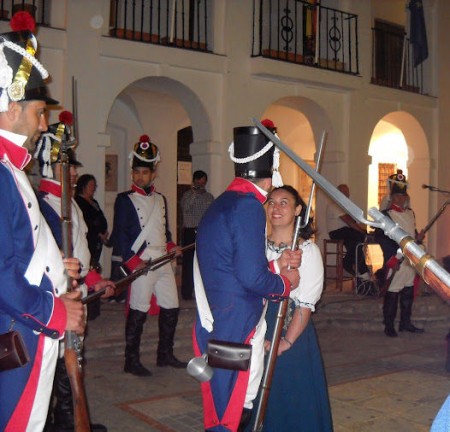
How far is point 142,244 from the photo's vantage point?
566 cm

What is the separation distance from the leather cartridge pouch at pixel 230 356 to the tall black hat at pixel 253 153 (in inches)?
34.9

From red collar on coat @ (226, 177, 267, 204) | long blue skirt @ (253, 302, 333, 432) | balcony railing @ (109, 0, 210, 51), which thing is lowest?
long blue skirt @ (253, 302, 333, 432)

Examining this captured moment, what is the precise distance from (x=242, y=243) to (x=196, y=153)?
7.69 m

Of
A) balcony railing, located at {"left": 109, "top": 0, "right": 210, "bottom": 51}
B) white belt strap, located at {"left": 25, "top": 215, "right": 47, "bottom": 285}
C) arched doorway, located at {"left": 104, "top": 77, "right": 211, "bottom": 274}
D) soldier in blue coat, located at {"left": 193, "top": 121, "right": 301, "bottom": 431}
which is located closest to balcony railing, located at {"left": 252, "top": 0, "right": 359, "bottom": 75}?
balcony railing, located at {"left": 109, "top": 0, "right": 210, "bottom": 51}

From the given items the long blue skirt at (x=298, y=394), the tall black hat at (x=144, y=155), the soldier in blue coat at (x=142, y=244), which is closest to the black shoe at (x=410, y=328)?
the soldier in blue coat at (x=142, y=244)

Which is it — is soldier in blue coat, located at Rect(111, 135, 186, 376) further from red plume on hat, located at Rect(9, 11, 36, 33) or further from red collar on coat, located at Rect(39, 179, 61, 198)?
red plume on hat, located at Rect(9, 11, 36, 33)

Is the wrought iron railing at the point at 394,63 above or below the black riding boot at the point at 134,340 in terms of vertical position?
above

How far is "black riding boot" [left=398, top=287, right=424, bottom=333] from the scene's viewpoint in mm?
8031

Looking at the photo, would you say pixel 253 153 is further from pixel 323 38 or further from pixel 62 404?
pixel 323 38

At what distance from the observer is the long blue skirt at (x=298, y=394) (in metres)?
3.36

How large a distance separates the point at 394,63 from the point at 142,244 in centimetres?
1115

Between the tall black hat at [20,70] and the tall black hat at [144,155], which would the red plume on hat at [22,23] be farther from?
the tall black hat at [144,155]

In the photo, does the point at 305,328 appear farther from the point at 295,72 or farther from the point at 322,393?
the point at 295,72

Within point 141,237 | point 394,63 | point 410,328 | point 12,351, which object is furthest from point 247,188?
point 394,63
